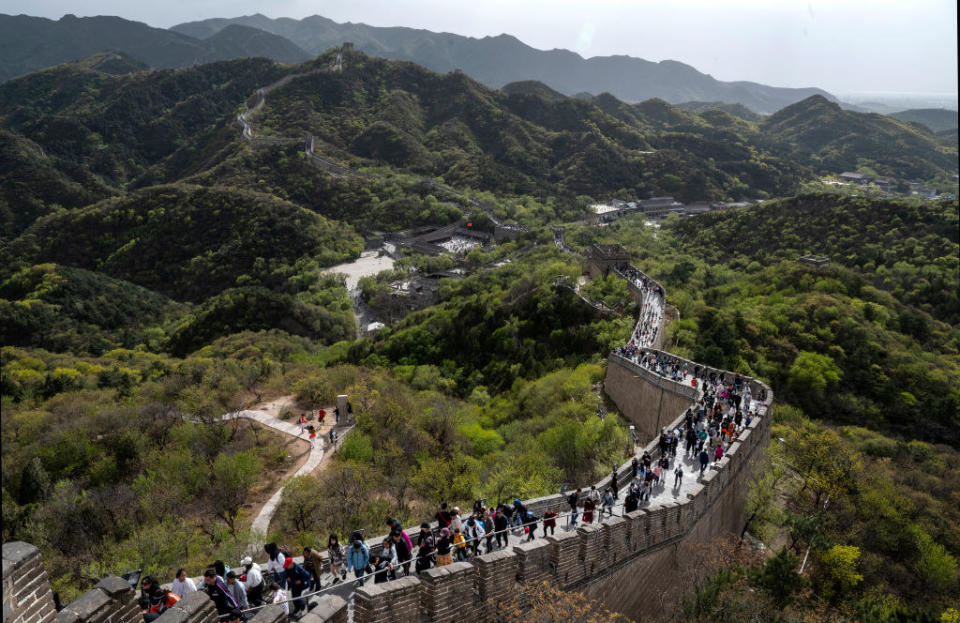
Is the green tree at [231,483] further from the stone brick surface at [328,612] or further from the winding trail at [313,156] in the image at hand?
the winding trail at [313,156]

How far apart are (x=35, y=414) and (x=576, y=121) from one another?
16703 centimetres

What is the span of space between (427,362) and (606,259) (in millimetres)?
19372

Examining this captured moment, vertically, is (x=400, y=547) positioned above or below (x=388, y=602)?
below

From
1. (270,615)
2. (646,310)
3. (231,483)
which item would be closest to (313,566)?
(270,615)

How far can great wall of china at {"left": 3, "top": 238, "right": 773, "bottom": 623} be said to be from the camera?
6422 millimetres

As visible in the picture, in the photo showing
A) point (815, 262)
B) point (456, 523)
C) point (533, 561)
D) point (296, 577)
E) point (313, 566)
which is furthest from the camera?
point (815, 262)

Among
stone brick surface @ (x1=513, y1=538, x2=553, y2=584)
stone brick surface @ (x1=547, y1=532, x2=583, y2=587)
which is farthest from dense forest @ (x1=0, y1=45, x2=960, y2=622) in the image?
stone brick surface @ (x1=513, y1=538, x2=553, y2=584)

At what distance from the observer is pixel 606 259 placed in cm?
5150

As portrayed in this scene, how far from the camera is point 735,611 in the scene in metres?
13.1

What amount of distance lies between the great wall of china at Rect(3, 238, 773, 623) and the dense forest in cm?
135

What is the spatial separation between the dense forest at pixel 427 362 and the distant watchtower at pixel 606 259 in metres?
2.03

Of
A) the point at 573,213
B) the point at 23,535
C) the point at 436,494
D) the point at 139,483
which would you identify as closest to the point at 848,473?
the point at 436,494

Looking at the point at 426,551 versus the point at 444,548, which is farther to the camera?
the point at 444,548

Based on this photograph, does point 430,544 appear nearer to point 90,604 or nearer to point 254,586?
point 254,586
